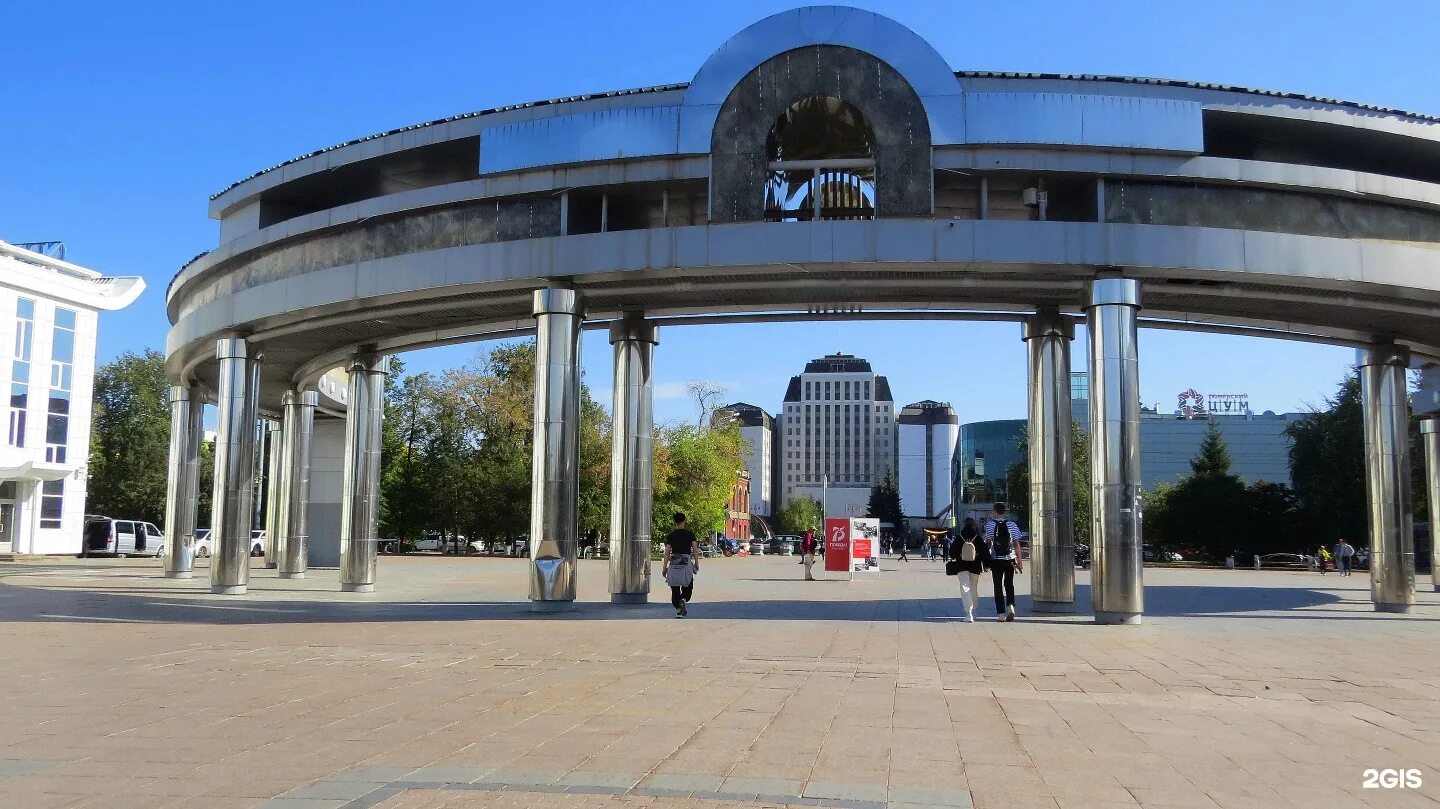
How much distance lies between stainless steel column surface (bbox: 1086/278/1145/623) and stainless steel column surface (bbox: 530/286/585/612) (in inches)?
331

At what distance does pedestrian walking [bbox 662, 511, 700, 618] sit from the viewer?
17594mm

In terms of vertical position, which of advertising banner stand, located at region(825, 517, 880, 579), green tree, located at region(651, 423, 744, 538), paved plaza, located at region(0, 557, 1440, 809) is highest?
green tree, located at region(651, 423, 744, 538)

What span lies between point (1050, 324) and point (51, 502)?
50139 millimetres

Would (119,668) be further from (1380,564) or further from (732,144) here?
(1380,564)

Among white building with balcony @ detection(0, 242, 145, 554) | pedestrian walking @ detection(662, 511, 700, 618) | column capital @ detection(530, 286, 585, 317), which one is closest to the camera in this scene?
pedestrian walking @ detection(662, 511, 700, 618)

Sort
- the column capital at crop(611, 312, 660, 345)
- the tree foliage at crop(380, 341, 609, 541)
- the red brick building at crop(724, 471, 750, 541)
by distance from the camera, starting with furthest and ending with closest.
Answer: the red brick building at crop(724, 471, 750, 541)
the tree foliage at crop(380, 341, 609, 541)
the column capital at crop(611, 312, 660, 345)

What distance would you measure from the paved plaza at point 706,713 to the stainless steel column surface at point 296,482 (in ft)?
44.1

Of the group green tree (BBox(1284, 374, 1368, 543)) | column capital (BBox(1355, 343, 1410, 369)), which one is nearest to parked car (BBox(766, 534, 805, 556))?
green tree (BBox(1284, 374, 1368, 543))

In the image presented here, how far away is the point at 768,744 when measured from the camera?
6.87m

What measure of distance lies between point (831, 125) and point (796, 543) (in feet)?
261

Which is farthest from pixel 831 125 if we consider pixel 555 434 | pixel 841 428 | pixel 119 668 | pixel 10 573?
pixel 841 428

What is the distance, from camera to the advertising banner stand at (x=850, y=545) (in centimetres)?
3550

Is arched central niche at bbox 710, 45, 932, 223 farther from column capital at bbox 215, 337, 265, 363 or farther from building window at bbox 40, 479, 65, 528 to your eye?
building window at bbox 40, 479, 65, 528

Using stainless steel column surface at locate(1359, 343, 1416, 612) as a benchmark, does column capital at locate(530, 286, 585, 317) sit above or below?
above
